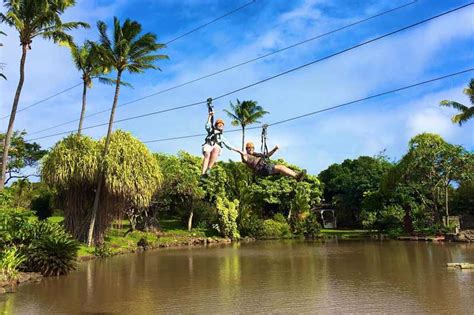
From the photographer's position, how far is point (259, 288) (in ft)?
42.6

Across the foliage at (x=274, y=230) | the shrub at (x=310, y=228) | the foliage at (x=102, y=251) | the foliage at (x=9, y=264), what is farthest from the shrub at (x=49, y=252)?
the shrub at (x=310, y=228)

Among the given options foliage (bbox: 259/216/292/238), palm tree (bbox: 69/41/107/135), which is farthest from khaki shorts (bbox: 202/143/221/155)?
foliage (bbox: 259/216/292/238)

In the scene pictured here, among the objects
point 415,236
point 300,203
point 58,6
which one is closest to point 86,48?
point 58,6

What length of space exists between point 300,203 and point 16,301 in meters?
32.2

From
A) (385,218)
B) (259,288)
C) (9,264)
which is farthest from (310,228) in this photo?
(9,264)

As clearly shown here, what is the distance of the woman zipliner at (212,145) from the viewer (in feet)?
27.3

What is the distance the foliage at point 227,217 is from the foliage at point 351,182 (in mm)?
12553

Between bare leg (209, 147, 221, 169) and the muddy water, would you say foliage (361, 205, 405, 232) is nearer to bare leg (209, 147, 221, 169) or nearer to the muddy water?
the muddy water

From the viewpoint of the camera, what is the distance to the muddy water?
1042 centimetres

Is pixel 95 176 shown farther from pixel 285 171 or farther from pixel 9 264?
pixel 285 171

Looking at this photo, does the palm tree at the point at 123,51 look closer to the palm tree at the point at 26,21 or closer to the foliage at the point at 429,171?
the palm tree at the point at 26,21

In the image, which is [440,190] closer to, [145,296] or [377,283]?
[377,283]

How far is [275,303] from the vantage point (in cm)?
1076

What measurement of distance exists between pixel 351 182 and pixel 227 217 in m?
14.5
